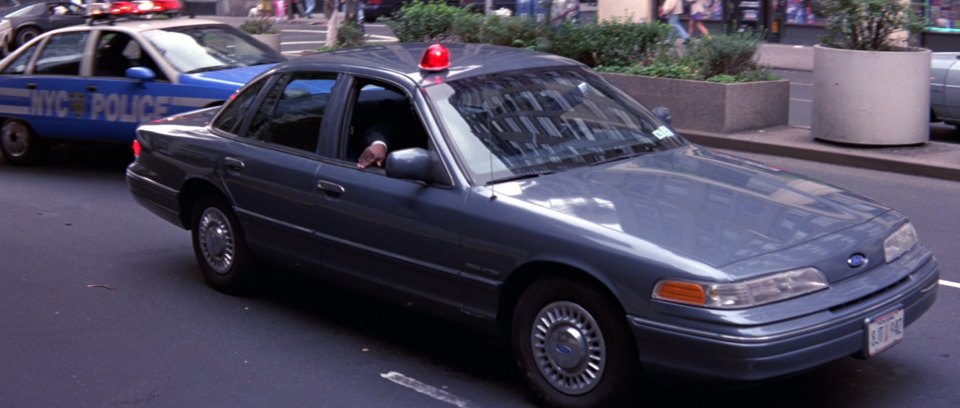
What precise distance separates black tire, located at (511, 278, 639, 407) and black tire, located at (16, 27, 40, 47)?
2380 centimetres

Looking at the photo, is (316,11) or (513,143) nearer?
(513,143)

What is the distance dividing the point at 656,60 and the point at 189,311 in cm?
811

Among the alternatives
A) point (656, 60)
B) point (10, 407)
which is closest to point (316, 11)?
point (656, 60)

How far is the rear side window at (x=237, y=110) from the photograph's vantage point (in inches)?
275

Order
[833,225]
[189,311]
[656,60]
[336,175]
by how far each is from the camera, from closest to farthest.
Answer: [833,225] < [336,175] < [189,311] < [656,60]

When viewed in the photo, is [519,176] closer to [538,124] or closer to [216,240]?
[538,124]

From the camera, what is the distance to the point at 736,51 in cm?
1289

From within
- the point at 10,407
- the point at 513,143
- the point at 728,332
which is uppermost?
the point at 513,143

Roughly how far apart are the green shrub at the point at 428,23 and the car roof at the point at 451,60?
9928 mm

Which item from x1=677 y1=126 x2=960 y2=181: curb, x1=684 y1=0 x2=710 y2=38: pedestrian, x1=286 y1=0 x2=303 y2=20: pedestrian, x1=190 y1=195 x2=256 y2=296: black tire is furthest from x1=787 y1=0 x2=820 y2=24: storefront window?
x1=286 y1=0 x2=303 y2=20: pedestrian

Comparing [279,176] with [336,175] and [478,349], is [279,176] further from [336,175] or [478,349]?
[478,349]

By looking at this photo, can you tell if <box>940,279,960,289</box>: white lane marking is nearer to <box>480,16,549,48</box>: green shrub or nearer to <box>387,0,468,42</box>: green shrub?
<box>480,16,549,48</box>: green shrub

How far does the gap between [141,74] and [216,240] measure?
4458 mm

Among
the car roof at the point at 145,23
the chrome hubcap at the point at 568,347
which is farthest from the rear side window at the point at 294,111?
the car roof at the point at 145,23
